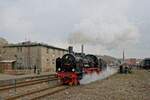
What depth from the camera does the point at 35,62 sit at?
60.7 meters

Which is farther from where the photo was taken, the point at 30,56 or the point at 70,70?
the point at 30,56

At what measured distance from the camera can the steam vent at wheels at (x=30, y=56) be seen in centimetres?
6059

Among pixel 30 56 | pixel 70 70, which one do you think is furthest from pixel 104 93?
pixel 30 56

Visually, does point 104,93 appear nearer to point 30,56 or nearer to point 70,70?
point 70,70

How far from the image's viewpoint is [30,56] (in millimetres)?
61562

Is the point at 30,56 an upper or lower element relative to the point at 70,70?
upper

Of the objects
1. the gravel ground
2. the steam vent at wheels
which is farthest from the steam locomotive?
the steam vent at wheels

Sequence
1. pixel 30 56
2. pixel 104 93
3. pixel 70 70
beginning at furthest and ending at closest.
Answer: pixel 30 56 < pixel 70 70 < pixel 104 93

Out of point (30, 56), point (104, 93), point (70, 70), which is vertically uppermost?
point (30, 56)

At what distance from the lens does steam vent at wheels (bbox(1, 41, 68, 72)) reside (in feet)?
199

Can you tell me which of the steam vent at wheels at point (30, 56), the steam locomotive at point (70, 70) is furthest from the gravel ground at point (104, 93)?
the steam vent at wheels at point (30, 56)

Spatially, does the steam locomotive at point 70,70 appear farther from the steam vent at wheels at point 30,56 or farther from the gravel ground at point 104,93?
the steam vent at wheels at point 30,56

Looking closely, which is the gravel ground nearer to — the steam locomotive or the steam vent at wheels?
the steam locomotive

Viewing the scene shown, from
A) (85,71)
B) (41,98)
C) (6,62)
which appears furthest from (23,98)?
(6,62)
